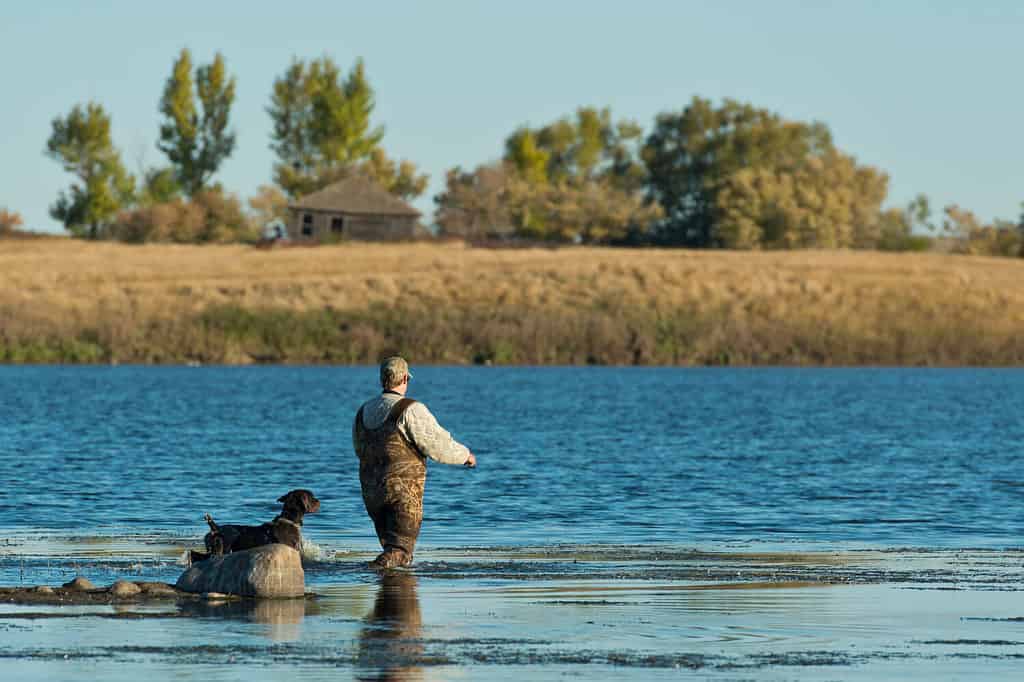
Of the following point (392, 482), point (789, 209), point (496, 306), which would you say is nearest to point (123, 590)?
point (392, 482)

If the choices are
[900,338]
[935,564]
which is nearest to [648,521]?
[935,564]

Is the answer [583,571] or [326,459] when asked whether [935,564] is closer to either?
[583,571]

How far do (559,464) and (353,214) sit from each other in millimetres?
100777

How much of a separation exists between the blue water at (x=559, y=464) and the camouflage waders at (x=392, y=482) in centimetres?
272

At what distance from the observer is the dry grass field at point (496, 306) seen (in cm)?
9819

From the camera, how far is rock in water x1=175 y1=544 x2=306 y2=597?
50.0ft

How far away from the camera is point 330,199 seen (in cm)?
13438

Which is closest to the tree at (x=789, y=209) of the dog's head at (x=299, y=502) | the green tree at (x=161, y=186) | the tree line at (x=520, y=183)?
the tree line at (x=520, y=183)

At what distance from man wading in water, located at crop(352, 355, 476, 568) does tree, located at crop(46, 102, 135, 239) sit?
126 meters

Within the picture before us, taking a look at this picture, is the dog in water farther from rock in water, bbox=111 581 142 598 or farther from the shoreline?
rock in water, bbox=111 581 142 598

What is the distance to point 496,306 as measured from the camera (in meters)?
108

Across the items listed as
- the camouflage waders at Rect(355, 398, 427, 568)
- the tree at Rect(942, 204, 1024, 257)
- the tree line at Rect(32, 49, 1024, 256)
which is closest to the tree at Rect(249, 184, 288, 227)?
the tree line at Rect(32, 49, 1024, 256)

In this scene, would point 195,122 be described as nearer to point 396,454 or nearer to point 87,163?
point 87,163

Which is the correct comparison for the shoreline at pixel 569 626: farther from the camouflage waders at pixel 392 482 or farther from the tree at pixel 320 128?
the tree at pixel 320 128
